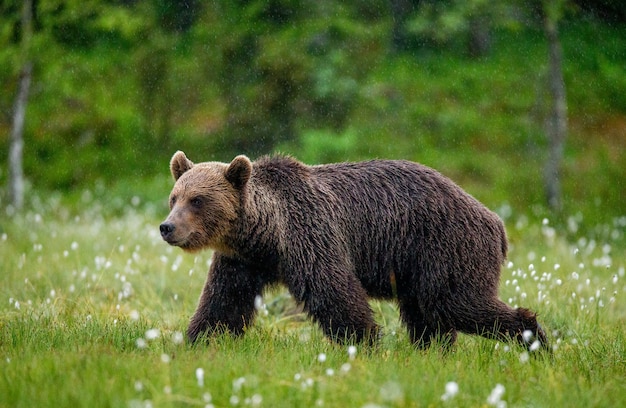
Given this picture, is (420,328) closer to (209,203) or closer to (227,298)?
(227,298)

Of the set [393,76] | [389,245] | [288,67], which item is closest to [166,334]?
[389,245]

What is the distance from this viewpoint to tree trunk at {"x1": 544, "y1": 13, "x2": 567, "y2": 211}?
12.0 meters

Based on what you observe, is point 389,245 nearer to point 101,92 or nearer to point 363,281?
point 363,281

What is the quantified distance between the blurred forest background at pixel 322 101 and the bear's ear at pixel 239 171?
7.80 metres

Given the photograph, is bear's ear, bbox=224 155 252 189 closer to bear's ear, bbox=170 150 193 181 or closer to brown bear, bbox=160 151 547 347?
brown bear, bbox=160 151 547 347

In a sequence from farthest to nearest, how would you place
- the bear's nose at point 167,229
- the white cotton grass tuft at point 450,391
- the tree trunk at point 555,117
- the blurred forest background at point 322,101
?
the blurred forest background at point 322,101, the tree trunk at point 555,117, the bear's nose at point 167,229, the white cotton grass tuft at point 450,391

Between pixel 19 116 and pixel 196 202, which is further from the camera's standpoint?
pixel 19 116

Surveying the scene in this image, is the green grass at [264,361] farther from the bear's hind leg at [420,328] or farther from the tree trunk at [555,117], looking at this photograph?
the tree trunk at [555,117]

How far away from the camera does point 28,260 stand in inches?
348

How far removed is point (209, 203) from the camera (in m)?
5.66

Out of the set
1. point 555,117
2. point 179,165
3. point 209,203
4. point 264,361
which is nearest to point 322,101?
point 555,117

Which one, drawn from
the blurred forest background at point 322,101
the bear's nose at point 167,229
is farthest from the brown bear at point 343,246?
the blurred forest background at point 322,101

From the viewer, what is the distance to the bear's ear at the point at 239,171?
564 centimetres

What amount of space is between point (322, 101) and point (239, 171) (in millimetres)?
9662
